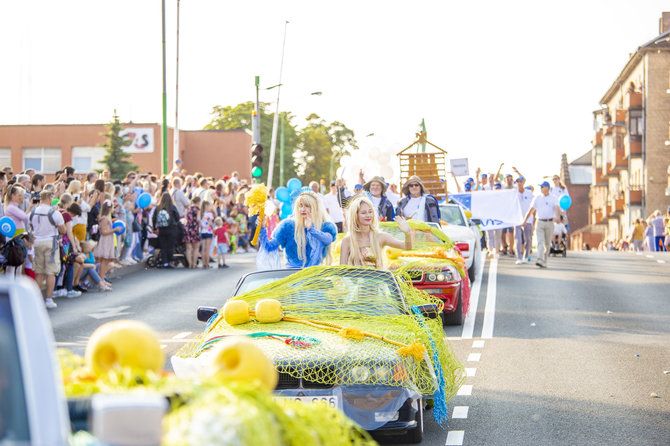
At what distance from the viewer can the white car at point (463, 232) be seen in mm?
20016

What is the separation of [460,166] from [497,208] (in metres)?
6.60

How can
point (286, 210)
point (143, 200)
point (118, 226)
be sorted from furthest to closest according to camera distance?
point (143, 200), point (118, 226), point (286, 210)

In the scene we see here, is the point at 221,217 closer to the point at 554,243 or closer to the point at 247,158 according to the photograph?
the point at 554,243

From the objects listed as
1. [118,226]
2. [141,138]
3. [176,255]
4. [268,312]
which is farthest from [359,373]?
[141,138]

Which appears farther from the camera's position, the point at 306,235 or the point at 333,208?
the point at 333,208

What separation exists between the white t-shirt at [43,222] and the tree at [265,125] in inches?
2635

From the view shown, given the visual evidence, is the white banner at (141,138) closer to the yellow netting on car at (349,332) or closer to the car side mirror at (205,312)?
the yellow netting on car at (349,332)

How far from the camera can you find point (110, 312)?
17312 mm

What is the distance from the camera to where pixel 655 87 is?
240 ft

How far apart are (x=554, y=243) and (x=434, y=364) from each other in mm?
21965

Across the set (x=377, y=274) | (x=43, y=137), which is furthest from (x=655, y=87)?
(x=377, y=274)

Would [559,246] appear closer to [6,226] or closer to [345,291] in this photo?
[6,226]

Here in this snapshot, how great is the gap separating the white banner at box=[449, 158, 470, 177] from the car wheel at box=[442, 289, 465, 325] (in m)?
18.9

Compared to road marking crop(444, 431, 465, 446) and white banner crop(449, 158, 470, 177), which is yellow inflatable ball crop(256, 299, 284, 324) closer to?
road marking crop(444, 431, 465, 446)
